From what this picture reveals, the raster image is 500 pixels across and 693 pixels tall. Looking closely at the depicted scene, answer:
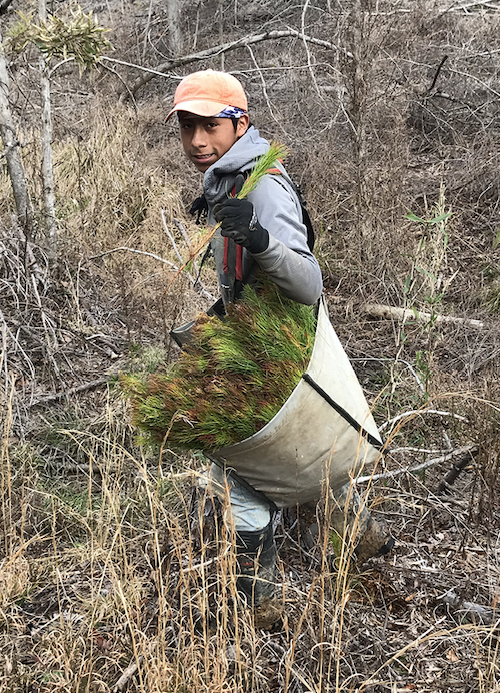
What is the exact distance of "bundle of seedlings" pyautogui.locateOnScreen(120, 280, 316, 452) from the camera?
1754 mm

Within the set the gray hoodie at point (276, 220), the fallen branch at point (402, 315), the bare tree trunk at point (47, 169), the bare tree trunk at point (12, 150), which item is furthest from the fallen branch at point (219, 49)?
the gray hoodie at point (276, 220)

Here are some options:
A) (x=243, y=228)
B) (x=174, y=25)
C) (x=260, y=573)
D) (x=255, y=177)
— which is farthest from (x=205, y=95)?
(x=174, y=25)

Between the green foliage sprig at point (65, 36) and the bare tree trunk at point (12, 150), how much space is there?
388 millimetres

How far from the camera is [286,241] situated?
5.69 feet

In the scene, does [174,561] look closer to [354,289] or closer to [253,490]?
[253,490]

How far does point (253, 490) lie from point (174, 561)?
0.68m

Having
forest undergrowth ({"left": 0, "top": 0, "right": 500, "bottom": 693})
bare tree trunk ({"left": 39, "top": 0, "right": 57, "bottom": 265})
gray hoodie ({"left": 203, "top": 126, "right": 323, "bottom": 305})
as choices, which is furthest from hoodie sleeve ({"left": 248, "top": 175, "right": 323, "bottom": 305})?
bare tree trunk ({"left": 39, "top": 0, "right": 57, "bottom": 265})

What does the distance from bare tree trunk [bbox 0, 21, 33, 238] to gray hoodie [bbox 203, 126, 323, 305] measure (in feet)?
7.14

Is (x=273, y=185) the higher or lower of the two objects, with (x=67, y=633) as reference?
higher

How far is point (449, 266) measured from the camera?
554cm

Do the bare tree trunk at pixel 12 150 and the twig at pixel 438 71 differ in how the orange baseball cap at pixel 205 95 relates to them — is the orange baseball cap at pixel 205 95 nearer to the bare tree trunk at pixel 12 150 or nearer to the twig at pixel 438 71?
the bare tree trunk at pixel 12 150

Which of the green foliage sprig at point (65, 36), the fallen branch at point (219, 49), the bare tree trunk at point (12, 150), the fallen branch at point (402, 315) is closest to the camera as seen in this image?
the green foliage sprig at point (65, 36)

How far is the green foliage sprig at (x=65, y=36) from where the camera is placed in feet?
10.0

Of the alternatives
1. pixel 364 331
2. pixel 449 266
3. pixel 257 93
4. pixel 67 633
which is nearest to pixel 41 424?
pixel 67 633
